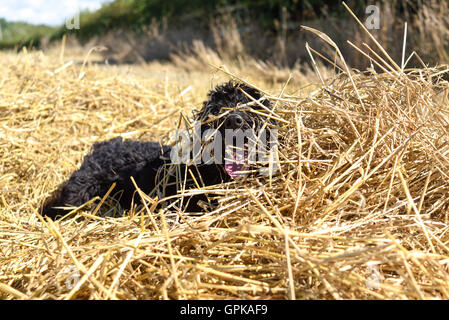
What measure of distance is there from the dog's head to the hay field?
11cm

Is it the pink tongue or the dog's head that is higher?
the dog's head

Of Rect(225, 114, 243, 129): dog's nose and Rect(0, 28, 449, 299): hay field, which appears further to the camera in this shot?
Rect(225, 114, 243, 129): dog's nose

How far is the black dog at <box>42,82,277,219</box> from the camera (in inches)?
83.5

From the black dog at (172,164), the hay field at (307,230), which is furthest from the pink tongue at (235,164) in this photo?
the hay field at (307,230)

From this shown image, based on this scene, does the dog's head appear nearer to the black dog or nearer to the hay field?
the black dog

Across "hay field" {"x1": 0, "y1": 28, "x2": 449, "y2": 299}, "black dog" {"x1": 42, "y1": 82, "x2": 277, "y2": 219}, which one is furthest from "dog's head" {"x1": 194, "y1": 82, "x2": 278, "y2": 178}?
"hay field" {"x1": 0, "y1": 28, "x2": 449, "y2": 299}

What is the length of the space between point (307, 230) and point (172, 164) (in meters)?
1.08

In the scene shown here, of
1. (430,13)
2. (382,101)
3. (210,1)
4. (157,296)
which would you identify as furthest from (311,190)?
(210,1)

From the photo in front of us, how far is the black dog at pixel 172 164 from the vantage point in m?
2.12

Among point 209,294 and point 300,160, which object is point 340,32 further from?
point 209,294

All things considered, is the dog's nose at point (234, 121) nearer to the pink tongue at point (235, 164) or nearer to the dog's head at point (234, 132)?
the dog's head at point (234, 132)

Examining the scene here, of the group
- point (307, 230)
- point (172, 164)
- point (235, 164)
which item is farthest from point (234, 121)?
point (307, 230)

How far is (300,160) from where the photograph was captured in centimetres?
191

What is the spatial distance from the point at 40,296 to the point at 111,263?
0.28 metres
